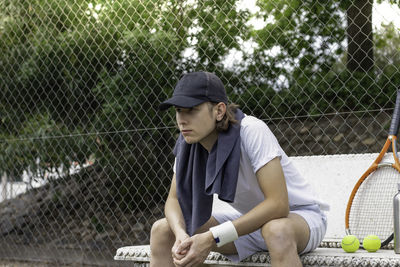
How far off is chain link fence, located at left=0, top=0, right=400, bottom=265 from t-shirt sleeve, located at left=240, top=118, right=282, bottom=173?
4.21 feet

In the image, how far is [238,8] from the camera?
3742 mm

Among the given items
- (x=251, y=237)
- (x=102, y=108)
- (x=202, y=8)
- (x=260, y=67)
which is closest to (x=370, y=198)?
(x=251, y=237)

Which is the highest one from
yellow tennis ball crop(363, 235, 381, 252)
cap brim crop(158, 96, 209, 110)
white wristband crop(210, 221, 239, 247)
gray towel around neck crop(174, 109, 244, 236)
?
cap brim crop(158, 96, 209, 110)

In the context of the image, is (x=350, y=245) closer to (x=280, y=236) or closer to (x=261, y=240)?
(x=261, y=240)

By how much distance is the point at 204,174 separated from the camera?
217 cm

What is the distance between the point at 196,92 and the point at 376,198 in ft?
3.54

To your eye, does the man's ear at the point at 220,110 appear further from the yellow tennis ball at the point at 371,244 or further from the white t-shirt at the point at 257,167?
the yellow tennis ball at the point at 371,244

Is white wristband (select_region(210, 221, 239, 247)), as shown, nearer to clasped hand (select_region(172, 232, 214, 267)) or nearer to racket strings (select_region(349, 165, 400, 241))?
clasped hand (select_region(172, 232, 214, 267))

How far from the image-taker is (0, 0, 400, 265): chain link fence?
370 cm

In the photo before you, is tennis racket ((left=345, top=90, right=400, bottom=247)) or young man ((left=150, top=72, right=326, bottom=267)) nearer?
young man ((left=150, top=72, right=326, bottom=267))

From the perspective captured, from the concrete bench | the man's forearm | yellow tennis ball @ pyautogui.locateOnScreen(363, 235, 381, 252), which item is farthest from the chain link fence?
the man's forearm

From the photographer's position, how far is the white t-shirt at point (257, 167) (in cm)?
194

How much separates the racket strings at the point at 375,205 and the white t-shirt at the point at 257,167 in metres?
0.47

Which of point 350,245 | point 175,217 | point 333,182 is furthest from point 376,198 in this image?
point 175,217
